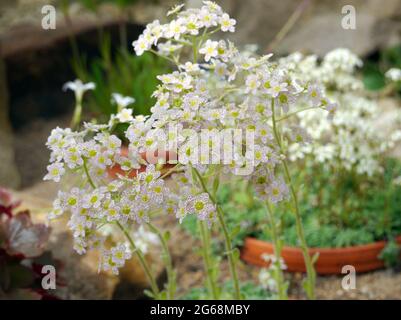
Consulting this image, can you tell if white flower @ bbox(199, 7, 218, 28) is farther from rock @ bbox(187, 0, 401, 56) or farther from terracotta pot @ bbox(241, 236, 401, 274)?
rock @ bbox(187, 0, 401, 56)

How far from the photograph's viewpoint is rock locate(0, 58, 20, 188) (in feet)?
13.1

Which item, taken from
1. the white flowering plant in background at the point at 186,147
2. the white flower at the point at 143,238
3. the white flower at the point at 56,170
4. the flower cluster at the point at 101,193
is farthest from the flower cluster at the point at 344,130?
the white flower at the point at 56,170

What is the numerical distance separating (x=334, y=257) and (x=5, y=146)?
2.29m

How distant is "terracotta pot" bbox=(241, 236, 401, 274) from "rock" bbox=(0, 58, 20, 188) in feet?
5.42

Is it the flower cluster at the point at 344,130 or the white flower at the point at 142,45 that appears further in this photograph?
the flower cluster at the point at 344,130

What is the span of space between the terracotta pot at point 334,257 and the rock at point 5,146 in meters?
1.65

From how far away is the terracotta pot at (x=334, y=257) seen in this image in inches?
116

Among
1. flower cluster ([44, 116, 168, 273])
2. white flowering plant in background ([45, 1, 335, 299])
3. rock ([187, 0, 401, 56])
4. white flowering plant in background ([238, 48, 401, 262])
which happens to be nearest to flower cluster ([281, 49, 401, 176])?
white flowering plant in background ([238, 48, 401, 262])

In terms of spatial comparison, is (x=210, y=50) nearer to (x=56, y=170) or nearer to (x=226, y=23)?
(x=226, y=23)

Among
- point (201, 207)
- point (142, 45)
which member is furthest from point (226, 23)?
point (201, 207)

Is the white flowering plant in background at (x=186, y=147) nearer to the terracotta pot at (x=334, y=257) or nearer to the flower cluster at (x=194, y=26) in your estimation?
the flower cluster at (x=194, y=26)

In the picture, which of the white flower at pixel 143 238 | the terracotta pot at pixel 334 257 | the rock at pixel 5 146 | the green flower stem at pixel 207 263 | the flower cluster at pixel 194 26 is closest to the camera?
the flower cluster at pixel 194 26

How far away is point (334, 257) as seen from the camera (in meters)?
2.95
